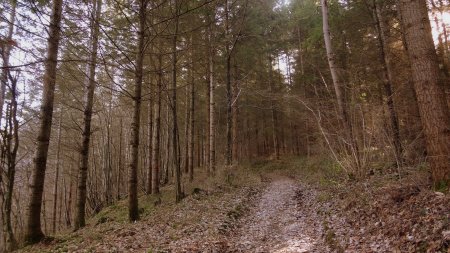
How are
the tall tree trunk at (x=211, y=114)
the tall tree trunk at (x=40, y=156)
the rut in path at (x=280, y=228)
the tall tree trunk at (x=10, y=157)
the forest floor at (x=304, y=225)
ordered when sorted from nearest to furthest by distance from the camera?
the forest floor at (x=304, y=225)
the rut in path at (x=280, y=228)
the tall tree trunk at (x=40, y=156)
the tall tree trunk at (x=10, y=157)
the tall tree trunk at (x=211, y=114)

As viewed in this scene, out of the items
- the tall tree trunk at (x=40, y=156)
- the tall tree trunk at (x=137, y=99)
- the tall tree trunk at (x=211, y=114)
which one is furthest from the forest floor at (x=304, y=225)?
the tall tree trunk at (x=211, y=114)

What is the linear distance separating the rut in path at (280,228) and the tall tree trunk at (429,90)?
2.53 meters

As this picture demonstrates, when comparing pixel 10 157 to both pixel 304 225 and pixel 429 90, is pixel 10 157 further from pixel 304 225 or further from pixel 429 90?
pixel 429 90

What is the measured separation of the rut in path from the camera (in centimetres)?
591

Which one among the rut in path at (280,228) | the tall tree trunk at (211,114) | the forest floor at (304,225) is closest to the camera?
Result: the forest floor at (304,225)

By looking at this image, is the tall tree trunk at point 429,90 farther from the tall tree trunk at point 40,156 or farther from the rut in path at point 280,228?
the tall tree trunk at point 40,156

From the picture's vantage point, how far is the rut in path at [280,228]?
5910 mm

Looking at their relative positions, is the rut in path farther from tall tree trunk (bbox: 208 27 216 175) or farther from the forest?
tall tree trunk (bbox: 208 27 216 175)

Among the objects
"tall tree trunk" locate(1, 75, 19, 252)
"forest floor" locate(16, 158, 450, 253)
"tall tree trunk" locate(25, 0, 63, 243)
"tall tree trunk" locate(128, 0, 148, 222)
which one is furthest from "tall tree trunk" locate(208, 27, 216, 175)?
"tall tree trunk" locate(1, 75, 19, 252)

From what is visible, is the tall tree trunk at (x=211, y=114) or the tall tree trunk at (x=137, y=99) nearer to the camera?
the tall tree trunk at (x=137, y=99)

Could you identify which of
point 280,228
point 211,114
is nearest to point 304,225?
point 280,228

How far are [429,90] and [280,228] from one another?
A: 14.4 ft

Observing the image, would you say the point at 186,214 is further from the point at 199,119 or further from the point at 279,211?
the point at 199,119

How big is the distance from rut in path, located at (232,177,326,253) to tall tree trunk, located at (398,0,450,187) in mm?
2534
